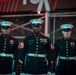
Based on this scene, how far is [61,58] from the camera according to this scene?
510 centimetres

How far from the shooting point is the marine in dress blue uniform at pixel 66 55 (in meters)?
5.06

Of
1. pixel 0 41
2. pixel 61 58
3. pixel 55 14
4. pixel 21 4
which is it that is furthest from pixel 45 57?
pixel 21 4

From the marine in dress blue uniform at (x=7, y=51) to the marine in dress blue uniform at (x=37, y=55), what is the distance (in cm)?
19

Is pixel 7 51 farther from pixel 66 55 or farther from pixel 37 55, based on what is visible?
pixel 66 55

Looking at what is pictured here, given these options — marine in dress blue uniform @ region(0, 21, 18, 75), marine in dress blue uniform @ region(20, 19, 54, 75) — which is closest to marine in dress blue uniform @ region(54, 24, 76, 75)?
marine in dress blue uniform @ region(20, 19, 54, 75)

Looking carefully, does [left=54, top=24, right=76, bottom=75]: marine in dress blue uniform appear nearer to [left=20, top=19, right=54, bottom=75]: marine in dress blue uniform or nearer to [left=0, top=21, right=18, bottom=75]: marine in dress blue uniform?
[left=20, top=19, right=54, bottom=75]: marine in dress blue uniform

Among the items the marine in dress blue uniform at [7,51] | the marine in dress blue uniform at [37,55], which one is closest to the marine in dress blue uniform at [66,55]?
the marine in dress blue uniform at [37,55]

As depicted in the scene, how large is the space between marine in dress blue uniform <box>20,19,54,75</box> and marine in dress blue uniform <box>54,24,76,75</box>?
0.23 m

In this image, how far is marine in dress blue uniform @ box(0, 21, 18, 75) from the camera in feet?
16.3

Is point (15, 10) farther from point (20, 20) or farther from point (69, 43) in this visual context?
point (69, 43)

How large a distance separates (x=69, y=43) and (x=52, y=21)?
2017mm

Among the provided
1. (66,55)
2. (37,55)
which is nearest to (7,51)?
(37,55)

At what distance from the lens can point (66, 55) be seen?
5.08 metres

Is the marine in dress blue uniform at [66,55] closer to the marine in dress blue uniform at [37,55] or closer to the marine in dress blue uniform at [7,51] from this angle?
the marine in dress blue uniform at [37,55]
